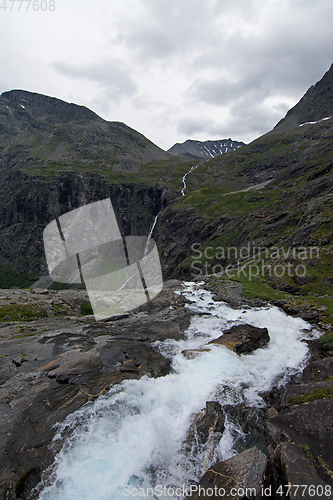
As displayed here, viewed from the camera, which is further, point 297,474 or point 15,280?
point 15,280

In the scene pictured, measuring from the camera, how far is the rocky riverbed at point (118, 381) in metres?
8.34

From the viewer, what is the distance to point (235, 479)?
322 inches

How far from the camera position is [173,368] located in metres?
17.2

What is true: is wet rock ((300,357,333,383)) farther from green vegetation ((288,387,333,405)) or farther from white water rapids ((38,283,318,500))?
green vegetation ((288,387,333,405))

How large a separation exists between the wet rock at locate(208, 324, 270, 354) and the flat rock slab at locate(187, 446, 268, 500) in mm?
10708

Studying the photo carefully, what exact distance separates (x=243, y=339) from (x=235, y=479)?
13.4 m

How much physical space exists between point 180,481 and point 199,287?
35598 millimetres

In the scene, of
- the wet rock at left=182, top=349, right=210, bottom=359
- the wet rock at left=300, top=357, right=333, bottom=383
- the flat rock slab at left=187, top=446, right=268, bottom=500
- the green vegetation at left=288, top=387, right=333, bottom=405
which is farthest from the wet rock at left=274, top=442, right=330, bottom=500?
the wet rock at left=182, top=349, right=210, bottom=359

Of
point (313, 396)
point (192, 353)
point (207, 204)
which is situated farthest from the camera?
point (207, 204)

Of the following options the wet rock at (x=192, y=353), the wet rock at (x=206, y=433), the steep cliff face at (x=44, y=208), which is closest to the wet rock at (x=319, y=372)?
the wet rock at (x=206, y=433)

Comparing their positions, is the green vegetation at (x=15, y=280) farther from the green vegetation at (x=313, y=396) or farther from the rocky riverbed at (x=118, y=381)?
the green vegetation at (x=313, y=396)

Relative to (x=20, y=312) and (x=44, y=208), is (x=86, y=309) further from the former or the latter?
(x=44, y=208)

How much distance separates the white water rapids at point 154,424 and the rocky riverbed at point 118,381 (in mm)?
690

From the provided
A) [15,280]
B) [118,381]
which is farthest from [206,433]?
[15,280]
